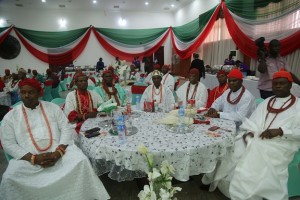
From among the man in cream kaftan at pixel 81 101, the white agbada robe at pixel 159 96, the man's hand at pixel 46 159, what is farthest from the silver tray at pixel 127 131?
the white agbada robe at pixel 159 96

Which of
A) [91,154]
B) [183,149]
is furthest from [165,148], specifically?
[91,154]

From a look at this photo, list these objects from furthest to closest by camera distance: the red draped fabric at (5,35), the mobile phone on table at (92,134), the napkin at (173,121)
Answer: the red draped fabric at (5,35), the napkin at (173,121), the mobile phone on table at (92,134)

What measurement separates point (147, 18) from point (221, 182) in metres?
12.0

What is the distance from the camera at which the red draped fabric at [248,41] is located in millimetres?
4703

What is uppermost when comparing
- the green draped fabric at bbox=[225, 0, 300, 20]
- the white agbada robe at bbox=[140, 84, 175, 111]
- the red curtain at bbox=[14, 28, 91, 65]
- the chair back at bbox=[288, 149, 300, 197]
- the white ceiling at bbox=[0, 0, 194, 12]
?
the white ceiling at bbox=[0, 0, 194, 12]

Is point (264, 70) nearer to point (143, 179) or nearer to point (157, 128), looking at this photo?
point (157, 128)

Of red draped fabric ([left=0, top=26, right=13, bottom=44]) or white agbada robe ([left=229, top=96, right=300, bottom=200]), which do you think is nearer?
white agbada robe ([left=229, top=96, right=300, bottom=200])

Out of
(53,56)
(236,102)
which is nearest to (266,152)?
(236,102)

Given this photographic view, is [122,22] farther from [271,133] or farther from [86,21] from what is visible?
[271,133]

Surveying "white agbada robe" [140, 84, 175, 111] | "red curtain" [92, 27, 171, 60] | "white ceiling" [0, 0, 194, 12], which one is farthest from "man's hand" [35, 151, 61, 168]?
"red curtain" [92, 27, 171, 60]

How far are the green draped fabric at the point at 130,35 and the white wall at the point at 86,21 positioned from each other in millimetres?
707

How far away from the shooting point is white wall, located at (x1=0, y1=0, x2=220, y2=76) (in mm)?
11438
